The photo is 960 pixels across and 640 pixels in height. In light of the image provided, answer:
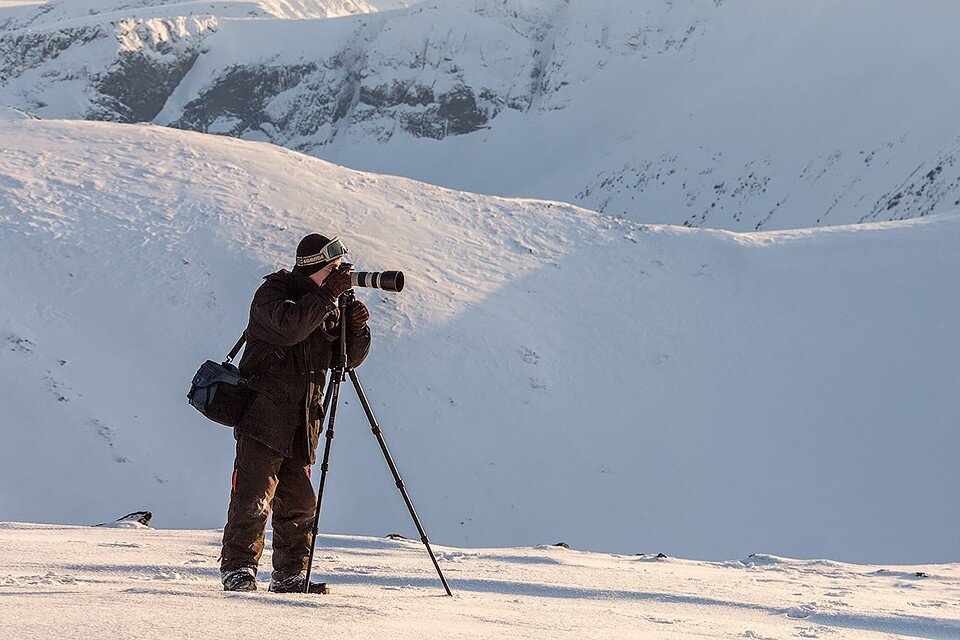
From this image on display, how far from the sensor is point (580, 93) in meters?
92.4

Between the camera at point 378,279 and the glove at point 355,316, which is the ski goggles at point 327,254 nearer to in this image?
the camera at point 378,279

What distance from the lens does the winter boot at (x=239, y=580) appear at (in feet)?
16.5

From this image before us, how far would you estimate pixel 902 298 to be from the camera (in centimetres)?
1972

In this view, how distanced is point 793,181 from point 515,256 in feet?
141

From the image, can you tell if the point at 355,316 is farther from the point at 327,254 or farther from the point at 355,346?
the point at 327,254

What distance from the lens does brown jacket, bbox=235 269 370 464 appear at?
506cm

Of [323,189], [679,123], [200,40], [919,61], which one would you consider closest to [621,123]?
[679,123]

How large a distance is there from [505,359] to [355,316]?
11.7m

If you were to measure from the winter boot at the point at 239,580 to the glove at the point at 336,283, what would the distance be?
4.54 ft

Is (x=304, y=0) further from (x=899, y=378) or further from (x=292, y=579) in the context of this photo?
(x=292, y=579)

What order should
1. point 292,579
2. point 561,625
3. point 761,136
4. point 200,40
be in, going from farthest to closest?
1. point 200,40
2. point 761,136
3. point 292,579
4. point 561,625

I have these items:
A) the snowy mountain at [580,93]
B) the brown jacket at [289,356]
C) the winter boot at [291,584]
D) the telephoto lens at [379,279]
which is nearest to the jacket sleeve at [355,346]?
the brown jacket at [289,356]

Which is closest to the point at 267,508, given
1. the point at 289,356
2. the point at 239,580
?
the point at 239,580

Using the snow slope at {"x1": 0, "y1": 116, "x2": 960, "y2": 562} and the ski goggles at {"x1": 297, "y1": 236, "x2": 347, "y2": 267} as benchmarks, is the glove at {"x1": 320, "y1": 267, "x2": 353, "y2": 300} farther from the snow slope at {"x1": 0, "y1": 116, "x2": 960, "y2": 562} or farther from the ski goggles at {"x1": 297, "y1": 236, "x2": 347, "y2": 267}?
the snow slope at {"x1": 0, "y1": 116, "x2": 960, "y2": 562}
